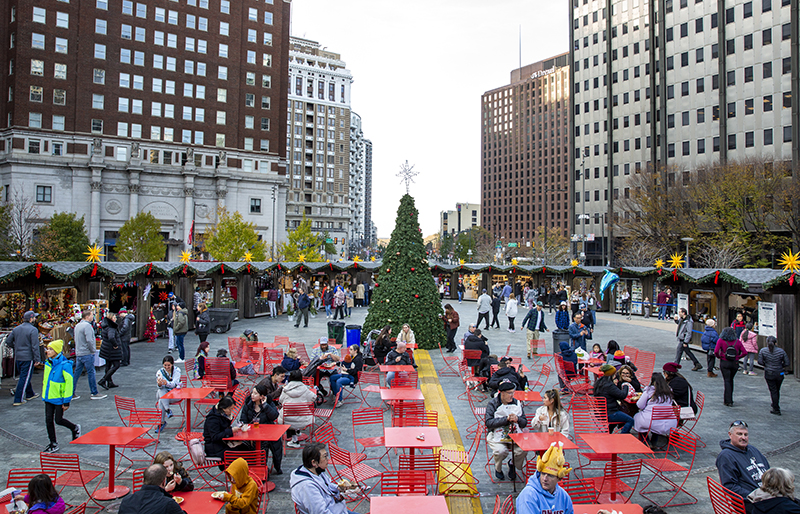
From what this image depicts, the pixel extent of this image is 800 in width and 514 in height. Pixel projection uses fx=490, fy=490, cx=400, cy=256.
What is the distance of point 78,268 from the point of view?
55.1 ft

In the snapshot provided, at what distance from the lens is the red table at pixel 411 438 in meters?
6.50

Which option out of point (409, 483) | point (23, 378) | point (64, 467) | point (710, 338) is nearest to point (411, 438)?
point (409, 483)

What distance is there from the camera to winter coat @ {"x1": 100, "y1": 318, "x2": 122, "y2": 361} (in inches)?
490

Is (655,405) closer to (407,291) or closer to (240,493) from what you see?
(240,493)

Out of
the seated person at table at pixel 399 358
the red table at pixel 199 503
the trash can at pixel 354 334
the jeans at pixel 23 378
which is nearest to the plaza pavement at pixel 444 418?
the jeans at pixel 23 378

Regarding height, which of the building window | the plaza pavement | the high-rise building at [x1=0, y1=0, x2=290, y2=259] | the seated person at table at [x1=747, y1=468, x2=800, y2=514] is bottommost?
the plaza pavement

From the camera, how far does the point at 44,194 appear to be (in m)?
53.0

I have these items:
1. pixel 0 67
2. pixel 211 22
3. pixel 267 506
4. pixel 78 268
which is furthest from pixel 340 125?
pixel 267 506

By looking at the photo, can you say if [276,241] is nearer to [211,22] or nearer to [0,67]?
[211,22]

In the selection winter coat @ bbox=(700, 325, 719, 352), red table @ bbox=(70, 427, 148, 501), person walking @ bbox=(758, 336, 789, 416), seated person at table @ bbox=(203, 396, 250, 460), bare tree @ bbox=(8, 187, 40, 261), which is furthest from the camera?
bare tree @ bbox=(8, 187, 40, 261)

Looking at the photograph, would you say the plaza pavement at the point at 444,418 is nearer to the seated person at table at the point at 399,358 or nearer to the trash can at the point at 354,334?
the seated person at table at the point at 399,358

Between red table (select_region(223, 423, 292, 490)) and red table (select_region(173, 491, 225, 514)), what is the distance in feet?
4.59

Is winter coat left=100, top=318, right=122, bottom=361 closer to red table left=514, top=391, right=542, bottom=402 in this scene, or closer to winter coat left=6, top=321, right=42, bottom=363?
winter coat left=6, top=321, right=42, bottom=363

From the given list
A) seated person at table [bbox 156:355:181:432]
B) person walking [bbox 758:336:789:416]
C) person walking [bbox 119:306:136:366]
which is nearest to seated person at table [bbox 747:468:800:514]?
person walking [bbox 758:336:789:416]
